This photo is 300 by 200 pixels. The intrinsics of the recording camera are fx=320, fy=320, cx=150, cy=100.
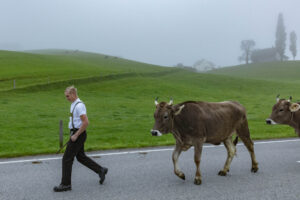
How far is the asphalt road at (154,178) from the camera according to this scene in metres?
6.48

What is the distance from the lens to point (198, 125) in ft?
24.1

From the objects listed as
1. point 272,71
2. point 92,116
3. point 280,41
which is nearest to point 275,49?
point 280,41

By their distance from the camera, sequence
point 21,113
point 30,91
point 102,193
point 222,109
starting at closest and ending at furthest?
1. point 102,193
2. point 222,109
3. point 21,113
4. point 30,91

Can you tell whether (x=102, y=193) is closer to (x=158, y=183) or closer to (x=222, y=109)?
(x=158, y=183)

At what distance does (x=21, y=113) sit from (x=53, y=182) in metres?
15.4

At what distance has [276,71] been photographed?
101 m

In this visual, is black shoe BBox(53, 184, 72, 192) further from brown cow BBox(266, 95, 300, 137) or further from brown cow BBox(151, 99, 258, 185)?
brown cow BBox(266, 95, 300, 137)

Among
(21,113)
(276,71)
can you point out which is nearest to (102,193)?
(21,113)

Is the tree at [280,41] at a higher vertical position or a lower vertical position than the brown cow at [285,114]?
higher

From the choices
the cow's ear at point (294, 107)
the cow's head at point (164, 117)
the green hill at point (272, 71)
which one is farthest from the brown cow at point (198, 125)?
the green hill at point (272, 71)

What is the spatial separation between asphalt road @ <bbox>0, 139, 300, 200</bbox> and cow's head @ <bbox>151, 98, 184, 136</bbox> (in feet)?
4.13

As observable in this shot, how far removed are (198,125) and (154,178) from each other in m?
1.65

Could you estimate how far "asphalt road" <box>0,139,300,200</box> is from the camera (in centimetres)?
648

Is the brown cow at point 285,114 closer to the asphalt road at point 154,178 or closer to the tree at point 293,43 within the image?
the asphalt road at point 154,178
